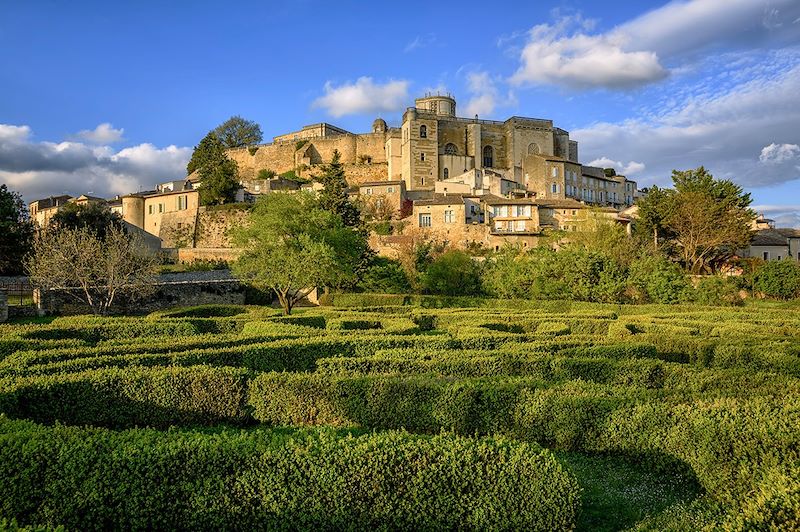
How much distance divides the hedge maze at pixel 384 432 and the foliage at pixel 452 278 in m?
26.6

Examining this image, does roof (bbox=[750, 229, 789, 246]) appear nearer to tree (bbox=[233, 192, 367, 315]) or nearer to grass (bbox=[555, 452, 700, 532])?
tree (bbox=[233, 192, 367, 315])

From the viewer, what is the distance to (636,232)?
5791cm

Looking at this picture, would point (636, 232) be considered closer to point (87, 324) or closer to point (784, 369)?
point (784, 369)

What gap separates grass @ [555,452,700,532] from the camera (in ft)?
24.5

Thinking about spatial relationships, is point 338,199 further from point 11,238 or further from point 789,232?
point 789,232

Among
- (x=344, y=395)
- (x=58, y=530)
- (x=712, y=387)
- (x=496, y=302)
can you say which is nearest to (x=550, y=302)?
(x=496, y=302)

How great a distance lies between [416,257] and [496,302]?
16.1 m

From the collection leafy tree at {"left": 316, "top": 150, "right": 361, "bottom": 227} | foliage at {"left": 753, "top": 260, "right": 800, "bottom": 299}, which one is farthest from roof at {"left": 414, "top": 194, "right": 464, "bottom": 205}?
foliage at {"left": 753, "top": 260, "right": 800, "bottom": 299}

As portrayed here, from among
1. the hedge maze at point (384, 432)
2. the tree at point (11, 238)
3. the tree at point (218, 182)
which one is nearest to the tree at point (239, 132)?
the tree at point (218, 182)

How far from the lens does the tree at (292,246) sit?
102 feet

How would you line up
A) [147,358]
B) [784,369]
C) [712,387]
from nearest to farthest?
[712,387] < [147,358] < [784,369]

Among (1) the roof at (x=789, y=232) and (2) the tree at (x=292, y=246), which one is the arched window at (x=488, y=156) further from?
(2) the tree at (x=292, y=246)

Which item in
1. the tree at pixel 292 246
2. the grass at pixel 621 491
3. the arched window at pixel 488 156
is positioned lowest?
the grass at pixel 621 491

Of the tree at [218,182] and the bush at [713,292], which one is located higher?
the tree at [218,182]
